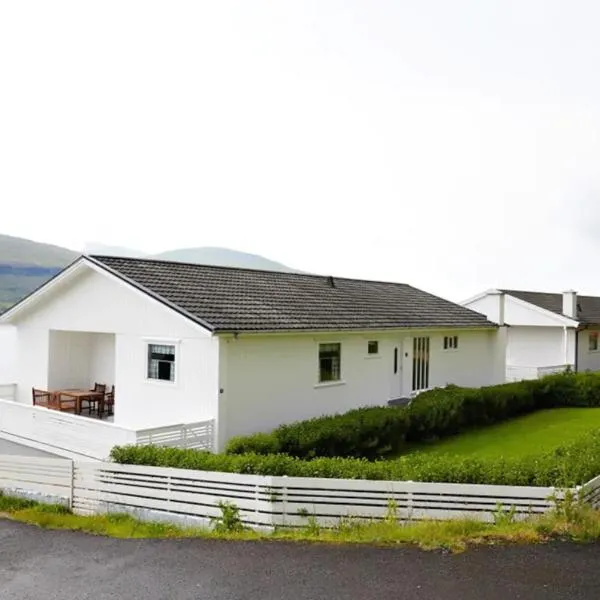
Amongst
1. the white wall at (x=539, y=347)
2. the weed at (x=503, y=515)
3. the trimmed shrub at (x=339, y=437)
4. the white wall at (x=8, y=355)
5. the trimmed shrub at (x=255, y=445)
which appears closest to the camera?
the weed at (x=503, y=515)

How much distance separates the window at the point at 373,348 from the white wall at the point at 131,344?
21.8 feet

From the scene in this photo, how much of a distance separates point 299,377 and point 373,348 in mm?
3904

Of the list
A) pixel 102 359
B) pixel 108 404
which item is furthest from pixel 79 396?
pixel 102 359

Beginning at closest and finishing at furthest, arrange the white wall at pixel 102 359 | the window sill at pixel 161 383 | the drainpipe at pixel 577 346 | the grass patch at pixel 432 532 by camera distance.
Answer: the grass patch at pixel 432 532, the window sill at pixel 161 383, the white wall at pixel 102 359, the drainpipe at pixel 577 346

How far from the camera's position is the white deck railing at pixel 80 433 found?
1364cm

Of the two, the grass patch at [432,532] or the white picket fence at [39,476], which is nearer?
the grass patch at [432,532]

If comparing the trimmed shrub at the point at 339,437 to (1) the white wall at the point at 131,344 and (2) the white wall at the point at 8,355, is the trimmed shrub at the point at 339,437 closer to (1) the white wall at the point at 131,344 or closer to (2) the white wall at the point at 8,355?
(1) the white wall at the point at 131,344

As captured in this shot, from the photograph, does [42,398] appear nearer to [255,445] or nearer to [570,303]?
[255,445]

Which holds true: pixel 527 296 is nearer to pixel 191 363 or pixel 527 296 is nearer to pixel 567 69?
pixel 567 69

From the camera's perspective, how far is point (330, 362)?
18.5 m

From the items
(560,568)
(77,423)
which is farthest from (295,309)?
(560,568)

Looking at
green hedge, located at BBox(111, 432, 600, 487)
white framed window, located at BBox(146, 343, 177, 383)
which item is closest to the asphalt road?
green hedge, located at BBox(111, 432, 600, 487)

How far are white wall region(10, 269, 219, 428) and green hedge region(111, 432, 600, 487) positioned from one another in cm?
363

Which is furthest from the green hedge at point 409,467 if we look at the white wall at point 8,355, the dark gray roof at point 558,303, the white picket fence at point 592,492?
the dark gray roof at point 558,303
